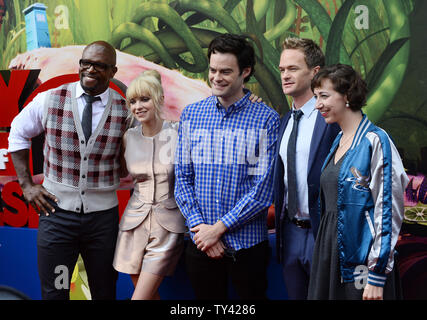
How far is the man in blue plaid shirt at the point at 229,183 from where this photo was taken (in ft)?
8.28

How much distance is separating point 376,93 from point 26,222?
275 cm

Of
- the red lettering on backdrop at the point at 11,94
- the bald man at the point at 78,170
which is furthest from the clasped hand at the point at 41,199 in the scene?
the red lettering on backdrop at the point at 11,94

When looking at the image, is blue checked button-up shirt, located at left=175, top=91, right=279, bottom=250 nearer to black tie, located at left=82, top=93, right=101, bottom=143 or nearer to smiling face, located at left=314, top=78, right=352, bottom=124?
smiling face, located at left=314, top=78, right=352, bottom=124

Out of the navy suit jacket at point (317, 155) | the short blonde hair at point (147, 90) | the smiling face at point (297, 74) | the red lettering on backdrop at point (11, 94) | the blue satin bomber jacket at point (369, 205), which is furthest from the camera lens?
the red lettering on backdrop at point (11, 94)

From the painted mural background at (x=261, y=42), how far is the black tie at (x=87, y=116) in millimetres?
815

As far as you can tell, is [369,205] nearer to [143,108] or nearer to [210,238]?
[210,238]

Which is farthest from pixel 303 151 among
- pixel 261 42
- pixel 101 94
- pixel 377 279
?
pixel 101 94

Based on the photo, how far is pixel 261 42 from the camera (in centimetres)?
322

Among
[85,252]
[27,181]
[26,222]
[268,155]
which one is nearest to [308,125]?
[268,155]

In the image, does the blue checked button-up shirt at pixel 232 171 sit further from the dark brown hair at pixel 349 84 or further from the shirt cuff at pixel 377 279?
the shirt cuff at pixel 377 279

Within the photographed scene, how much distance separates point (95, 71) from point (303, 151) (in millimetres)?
1261

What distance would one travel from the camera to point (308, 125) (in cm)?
250

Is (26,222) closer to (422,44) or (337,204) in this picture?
(337,204)

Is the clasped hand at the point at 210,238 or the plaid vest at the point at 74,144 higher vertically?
the plaid vest at the point at 74,144
